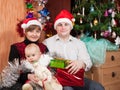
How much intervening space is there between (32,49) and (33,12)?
0.99m

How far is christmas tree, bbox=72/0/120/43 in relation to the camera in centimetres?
279

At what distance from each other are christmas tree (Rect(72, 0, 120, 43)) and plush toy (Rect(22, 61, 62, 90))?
1.03 metres

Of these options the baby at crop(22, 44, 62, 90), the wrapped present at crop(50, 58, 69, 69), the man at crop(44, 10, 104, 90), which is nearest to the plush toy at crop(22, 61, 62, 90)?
A: the baby at crop(22, 44, 62, 90)

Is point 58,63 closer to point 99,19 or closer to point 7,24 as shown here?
point 7,24

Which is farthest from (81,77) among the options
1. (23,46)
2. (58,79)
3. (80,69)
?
(23,46)

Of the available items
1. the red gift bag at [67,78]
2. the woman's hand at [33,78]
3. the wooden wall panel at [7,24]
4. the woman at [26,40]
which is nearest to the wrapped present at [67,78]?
the red gift bag at [67,78]

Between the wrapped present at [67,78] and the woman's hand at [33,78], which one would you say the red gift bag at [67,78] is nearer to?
the wrapped present at [67,78]

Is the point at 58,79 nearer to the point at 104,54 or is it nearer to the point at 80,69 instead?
the point at 80,69

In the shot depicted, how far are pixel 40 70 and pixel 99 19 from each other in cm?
118

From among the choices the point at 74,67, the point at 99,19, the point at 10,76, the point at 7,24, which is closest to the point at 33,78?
the point at 10,76

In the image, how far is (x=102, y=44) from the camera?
8.95 feet

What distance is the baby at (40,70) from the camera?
1.88 metres

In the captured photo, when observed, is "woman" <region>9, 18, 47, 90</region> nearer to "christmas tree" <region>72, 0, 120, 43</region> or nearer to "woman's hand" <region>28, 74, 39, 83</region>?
"woman's hand" <region>28, 74, 39, 83</region>

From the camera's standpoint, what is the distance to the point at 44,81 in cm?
189
